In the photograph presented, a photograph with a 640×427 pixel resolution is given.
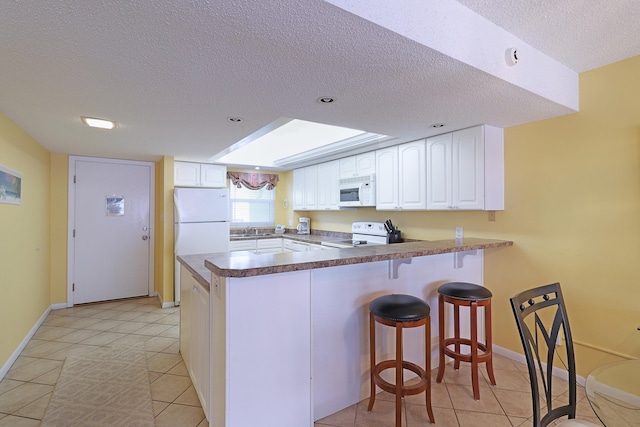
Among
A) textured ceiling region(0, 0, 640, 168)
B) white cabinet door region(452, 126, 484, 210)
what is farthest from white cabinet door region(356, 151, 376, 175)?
textured ceiling region(0, 0, 640, 168)

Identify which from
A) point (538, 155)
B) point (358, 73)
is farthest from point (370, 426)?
point (538, 155)

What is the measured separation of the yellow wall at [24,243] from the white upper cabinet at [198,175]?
1.47 meters

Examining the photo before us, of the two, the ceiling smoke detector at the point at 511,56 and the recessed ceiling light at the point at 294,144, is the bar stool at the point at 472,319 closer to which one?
the ceiling smoke detector at the point at 511,56

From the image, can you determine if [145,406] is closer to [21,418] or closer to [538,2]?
[21,418]

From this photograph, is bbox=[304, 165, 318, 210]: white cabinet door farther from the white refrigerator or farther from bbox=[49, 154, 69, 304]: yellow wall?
bbox=[49, 154, 69, 304]: yellow wall

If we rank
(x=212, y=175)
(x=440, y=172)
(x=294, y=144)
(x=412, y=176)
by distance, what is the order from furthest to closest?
(x=294, y=144) < (x=212, y=175) < (x=412, y=176) < (x=440, y=172)

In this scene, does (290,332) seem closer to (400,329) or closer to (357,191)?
(400,329)

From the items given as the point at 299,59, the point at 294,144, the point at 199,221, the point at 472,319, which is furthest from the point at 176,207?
the point at 472,319

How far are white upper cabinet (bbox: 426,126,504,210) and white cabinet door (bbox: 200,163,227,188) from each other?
321 centimetres

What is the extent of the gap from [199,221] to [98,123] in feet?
6.24

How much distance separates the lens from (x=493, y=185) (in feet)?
9.04

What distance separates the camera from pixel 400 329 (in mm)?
1776

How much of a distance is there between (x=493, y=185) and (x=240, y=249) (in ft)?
12.5

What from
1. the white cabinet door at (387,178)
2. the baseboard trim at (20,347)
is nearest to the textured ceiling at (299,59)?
the white cabinet door at (387,178)
